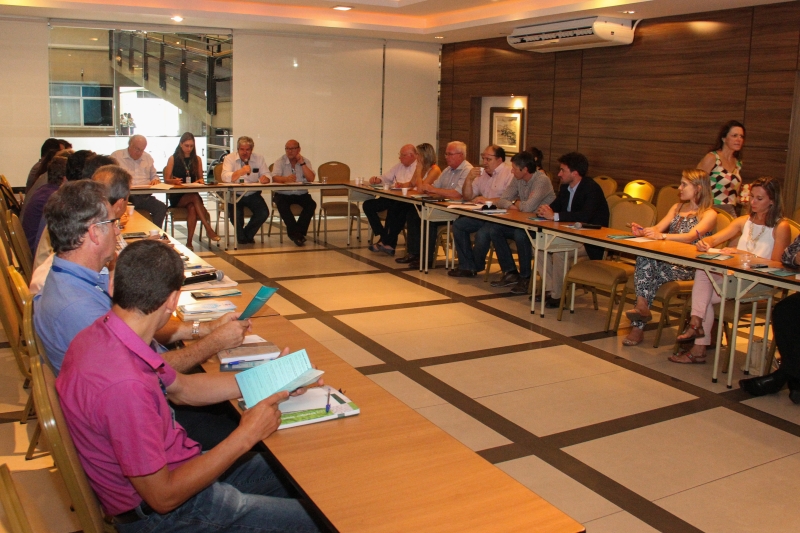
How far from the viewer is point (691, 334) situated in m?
5.18

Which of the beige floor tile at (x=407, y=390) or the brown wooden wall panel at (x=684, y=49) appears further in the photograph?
the brown wooden wall panel at (x=684, y=49)

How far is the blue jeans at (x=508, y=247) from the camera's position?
23.1 ft

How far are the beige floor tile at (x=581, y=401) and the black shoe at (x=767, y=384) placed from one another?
0.39 meters

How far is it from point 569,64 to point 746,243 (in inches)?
205

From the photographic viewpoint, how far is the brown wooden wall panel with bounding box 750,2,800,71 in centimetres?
702

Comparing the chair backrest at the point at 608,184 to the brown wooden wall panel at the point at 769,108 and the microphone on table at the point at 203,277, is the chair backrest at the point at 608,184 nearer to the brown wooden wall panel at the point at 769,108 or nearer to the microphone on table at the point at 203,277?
the brown wooden wall panel at the point at 769,108

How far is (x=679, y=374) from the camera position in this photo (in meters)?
4.89

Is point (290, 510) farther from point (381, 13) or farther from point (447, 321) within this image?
point (381, 13)

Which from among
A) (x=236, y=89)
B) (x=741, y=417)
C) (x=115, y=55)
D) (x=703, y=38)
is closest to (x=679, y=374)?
(x=741, y=417)

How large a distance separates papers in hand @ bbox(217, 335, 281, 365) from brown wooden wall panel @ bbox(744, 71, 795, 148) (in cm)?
623

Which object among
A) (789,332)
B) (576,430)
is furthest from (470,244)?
(576,430)

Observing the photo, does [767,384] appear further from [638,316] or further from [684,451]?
[638,316]

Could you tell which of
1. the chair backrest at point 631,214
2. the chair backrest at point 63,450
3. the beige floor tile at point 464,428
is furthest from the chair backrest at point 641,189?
the chair backrest at point 63,450

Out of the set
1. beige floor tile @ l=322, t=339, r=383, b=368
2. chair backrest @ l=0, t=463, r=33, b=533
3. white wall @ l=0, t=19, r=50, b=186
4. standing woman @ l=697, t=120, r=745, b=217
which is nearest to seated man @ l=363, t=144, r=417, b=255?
standing woman @ l=697, t=120, r=745, b=217
